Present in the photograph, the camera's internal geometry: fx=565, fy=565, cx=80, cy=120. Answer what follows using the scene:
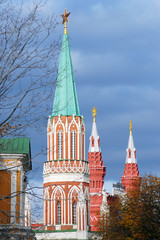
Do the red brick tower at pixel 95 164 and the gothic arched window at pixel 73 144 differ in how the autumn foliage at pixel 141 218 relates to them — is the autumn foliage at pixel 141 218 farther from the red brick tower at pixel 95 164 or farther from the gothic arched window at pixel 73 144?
the red brick tower at pixel 95 164

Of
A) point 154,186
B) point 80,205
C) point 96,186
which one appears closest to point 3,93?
point 154,186

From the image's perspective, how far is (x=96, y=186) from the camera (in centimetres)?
10375

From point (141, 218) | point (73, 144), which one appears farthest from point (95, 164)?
point (141, 218)

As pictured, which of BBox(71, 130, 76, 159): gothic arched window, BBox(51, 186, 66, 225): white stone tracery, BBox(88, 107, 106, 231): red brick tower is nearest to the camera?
BBox(51, 186, 66, 225): white stone tracery

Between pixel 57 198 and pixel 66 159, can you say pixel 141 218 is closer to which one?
pixel 57 198

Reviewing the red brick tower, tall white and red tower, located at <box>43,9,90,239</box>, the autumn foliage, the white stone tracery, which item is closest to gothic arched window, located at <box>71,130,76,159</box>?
tall white and red tower, located at <box>43,9,90,239</box>

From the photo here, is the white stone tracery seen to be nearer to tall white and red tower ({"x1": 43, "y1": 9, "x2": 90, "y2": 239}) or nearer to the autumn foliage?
tall white and red tower ({"x1": 43, "y1": 9, "x2": 90, "y2": 239})

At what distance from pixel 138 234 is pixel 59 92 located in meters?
30.0

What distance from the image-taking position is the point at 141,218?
36344mm

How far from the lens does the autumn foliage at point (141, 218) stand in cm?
3612

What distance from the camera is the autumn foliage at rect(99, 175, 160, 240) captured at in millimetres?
36125

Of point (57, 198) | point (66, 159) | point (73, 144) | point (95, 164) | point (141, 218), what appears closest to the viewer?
point (141, 218)

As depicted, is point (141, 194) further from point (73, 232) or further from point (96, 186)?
point (96, 186)

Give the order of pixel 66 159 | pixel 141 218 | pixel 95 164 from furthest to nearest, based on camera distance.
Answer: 1. pixel 95 164
2. pixel 66 159
3. pixel 141 218
